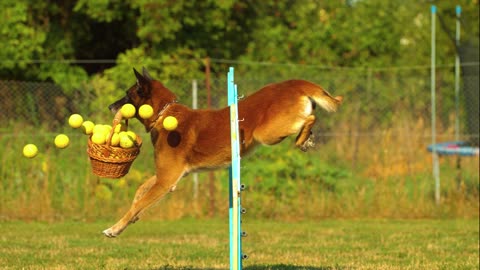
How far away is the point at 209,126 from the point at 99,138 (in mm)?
1055

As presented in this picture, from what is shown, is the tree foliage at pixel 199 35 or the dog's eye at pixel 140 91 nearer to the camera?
Answer: the dog's eye at pixel 140 91

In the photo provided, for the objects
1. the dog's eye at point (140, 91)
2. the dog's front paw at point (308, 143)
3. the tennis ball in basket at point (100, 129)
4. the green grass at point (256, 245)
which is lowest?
the green grass at point (256, 245)

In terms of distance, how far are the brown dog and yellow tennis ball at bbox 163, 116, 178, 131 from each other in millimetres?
382

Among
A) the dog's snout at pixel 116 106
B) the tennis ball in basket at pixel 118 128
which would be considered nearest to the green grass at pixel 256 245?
the dog's snout at pixel 116 106

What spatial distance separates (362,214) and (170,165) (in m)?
7.41

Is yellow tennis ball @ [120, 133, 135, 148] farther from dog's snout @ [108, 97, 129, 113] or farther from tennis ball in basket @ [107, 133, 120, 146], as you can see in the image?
dog's snout @ [108, 97, 129, 113]

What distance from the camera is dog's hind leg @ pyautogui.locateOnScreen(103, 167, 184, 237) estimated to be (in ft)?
24.7

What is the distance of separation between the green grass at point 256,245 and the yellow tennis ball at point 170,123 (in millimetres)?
2295

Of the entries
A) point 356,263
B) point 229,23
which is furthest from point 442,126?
point 356,263

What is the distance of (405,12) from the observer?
2483cm

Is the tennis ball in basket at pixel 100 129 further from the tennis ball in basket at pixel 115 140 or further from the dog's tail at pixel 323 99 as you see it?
the dog's tail at pixel 323 99

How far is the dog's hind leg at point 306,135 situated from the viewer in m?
7.56

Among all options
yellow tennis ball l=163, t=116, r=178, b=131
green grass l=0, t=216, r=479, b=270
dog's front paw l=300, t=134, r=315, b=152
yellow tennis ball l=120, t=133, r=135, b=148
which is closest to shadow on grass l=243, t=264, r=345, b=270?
green grass l=0, t=216, r=479, b=270

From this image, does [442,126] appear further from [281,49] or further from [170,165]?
[170,165]
